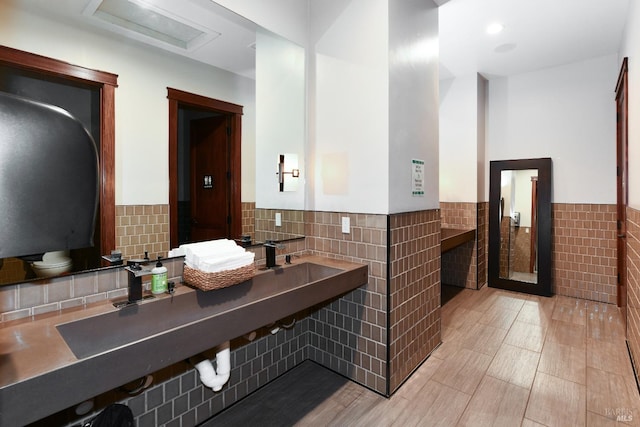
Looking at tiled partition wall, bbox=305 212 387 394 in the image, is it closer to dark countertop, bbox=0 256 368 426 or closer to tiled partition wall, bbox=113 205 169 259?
dark countertop, bbox=0 256 368 426

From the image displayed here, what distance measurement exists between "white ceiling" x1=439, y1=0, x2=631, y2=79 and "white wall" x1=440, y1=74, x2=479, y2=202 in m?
0.25

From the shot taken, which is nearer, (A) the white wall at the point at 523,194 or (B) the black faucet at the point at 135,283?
(B) the black faucet at the point at 135,283

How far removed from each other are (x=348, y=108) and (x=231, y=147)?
834mm

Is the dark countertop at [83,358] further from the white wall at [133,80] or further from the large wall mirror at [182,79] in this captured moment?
the white wall at [133,80]

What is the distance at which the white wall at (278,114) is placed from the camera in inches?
85.9

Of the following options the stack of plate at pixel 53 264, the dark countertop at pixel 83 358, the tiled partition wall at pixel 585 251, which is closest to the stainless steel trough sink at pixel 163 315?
the dark countertop at pixel 83 358

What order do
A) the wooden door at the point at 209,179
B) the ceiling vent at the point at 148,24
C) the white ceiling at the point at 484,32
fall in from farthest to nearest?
1. the wooden door at the point at 209,179
2. the white ceiling at the point at 484,32
3. the ceiling vent at the point at 148,24

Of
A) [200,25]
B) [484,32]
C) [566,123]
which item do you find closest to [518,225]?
[566,123]

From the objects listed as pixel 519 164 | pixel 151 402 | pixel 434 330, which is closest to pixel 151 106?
pixel 151 402

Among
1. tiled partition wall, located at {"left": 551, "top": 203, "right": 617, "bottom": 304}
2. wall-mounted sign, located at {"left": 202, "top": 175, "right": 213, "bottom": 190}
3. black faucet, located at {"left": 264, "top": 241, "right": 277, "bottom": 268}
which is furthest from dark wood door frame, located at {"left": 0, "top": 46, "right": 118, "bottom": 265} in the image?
tiled partition wall, located at {"left": 551, "top": 203, "right": 617, "bottom": 304}

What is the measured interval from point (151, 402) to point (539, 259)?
14.3 ft

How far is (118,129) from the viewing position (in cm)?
148

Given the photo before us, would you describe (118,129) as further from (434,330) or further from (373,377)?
(434,330)

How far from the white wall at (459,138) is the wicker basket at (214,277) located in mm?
3536
